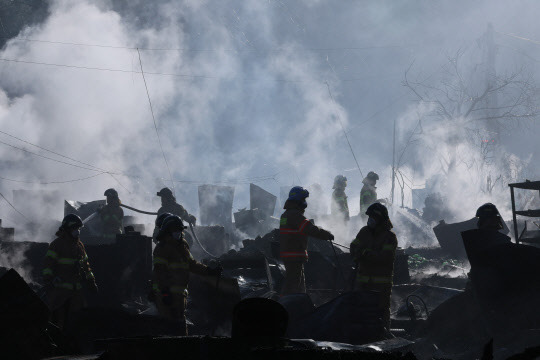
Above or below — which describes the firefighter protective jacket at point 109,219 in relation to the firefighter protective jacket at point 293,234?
above

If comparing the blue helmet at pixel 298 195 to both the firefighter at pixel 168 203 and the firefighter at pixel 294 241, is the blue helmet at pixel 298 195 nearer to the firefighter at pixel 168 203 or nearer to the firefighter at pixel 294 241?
the firefighter at pixel 294 241

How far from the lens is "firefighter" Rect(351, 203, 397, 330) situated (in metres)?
7.68

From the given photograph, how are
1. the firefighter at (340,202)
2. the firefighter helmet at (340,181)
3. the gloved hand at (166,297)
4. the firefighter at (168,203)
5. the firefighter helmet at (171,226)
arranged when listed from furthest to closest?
1. the firefighter at (340,202)
2. the firefighter helmet at (340,181)
3. the firefighter at (168,203)
4. the firefighter helmet at (171,226)
5. the gloved hand at (166,297)

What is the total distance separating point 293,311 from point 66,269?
11.7 ft

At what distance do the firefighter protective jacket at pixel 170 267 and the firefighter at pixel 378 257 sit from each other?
2333mm

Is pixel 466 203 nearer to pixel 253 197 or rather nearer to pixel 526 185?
pixel 253 197

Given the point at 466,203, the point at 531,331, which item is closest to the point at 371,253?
the point at 531,331

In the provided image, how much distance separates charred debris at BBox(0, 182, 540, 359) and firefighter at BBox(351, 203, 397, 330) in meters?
0.67

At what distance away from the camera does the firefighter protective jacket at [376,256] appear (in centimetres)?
768

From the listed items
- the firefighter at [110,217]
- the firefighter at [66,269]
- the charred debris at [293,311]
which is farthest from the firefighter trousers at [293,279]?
the firefighter at [110,217]

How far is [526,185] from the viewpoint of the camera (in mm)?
10367

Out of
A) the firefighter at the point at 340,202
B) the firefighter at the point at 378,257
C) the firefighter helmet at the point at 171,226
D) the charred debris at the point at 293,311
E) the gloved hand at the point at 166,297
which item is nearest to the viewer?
the charred debris at the point at 293,311

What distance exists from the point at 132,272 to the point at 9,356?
7.17m

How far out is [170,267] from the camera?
699cm
